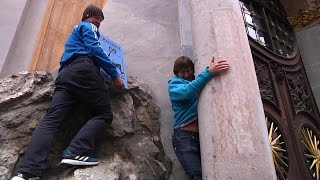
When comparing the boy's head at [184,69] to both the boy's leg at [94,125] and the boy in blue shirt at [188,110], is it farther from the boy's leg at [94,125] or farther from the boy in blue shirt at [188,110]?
the boy's leg at [94,125]

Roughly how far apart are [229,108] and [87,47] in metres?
1.23

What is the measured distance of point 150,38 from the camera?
423 centimetres

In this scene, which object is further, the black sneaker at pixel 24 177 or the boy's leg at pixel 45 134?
the boy's leg at pixel 45 134

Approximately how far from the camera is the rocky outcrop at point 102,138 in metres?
2.69

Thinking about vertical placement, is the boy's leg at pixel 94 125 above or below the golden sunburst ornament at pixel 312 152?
below

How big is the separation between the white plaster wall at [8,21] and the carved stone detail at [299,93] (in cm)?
432

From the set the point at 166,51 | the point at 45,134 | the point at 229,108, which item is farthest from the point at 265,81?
the point at 45,134

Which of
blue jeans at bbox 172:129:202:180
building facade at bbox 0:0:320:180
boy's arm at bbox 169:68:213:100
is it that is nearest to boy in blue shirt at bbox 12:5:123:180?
boy's arm at bbox 169:68:213:100

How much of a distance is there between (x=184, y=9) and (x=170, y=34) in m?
0.45

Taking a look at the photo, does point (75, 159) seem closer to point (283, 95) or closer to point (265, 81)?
point (265, 81)

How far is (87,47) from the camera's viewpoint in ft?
9.59

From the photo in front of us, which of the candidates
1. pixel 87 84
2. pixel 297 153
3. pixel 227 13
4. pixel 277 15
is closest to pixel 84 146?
pixel 87 84

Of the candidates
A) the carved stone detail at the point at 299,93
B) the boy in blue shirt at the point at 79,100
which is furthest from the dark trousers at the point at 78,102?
the carved stone detail at the point at 299,93

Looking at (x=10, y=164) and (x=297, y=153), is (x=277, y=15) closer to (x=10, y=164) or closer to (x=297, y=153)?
(x=297, y=153)
